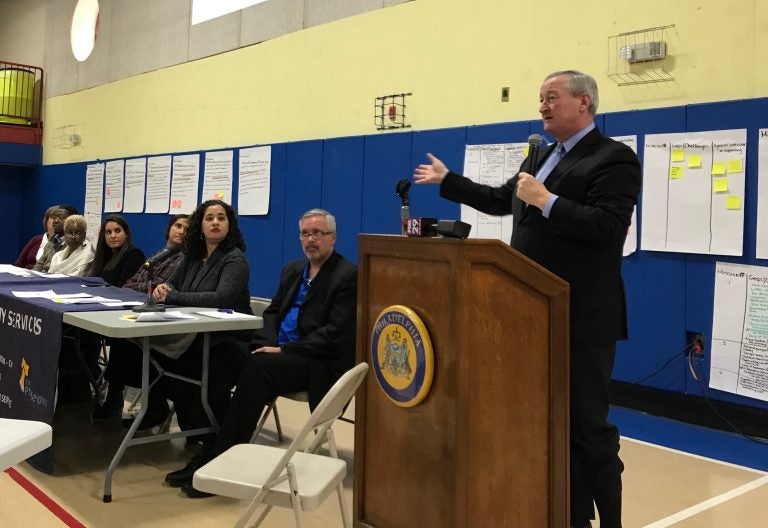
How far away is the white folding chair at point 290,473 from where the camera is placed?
1.82 meters

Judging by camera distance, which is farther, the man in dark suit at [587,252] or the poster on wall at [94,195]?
the poster on wall at [94,195]

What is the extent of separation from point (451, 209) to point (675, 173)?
5.38 ft

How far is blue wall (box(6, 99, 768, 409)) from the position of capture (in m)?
3.76

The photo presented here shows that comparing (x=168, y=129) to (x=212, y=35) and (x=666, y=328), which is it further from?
(x=666, y=328)

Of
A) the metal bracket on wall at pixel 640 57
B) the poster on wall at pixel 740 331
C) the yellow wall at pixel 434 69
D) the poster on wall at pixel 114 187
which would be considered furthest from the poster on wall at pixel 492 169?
the poster on wall at pixel 114 187

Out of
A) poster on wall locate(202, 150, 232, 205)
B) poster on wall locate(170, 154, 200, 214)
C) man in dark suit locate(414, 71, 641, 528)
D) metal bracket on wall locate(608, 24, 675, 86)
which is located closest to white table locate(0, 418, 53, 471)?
man in dark suit locate(414, 71, 641, 528)

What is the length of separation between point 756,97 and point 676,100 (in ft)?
1.42

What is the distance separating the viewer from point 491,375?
5.48ft

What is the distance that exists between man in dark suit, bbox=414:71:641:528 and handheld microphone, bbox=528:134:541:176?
0.19ft

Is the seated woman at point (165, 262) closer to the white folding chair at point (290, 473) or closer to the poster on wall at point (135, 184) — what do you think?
the white folding chair at point (290, 473)

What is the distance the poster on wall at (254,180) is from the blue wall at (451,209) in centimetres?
9

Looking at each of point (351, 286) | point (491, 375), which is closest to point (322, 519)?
point (351, 286)

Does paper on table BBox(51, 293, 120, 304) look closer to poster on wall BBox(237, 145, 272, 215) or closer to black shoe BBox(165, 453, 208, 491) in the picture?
black shoe BBox(165, 453, 208, 491)

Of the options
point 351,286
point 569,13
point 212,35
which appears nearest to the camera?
point 351,286
